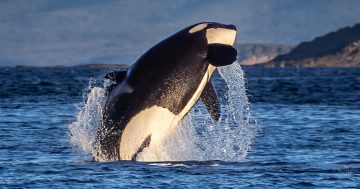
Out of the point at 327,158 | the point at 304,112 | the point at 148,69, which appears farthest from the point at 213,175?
the point at 304,112

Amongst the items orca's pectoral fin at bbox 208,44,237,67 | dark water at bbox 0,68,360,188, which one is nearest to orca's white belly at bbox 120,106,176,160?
dark water at bbox 0,68,360,188

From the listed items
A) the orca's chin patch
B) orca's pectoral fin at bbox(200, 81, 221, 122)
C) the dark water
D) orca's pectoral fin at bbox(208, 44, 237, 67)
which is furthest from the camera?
orca's pectoral fin at bbox(200, 81, 221, 122)

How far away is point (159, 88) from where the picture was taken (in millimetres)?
18828

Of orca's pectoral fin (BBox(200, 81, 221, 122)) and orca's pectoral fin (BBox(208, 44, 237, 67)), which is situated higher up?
orca's pectoral fin (BBox(208, 44, 237, 67))

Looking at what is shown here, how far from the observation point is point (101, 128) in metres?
18.6

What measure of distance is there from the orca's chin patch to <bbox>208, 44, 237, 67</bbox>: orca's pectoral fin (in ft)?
0.48

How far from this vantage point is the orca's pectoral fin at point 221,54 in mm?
18578

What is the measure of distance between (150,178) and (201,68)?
242cm

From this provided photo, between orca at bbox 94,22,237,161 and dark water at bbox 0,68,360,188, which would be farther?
orca at bbox 94,22,237,161

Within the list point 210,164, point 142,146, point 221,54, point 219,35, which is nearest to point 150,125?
point 142,146

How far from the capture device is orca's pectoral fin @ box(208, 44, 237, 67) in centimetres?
1858

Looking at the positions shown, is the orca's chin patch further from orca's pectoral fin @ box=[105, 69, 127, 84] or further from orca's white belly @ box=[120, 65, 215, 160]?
orca's pectoral fin @ box=[105, 69, 127, 84]

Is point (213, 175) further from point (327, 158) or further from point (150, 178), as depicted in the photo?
point (327, 158)

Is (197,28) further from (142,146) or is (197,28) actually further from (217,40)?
(142,146)
